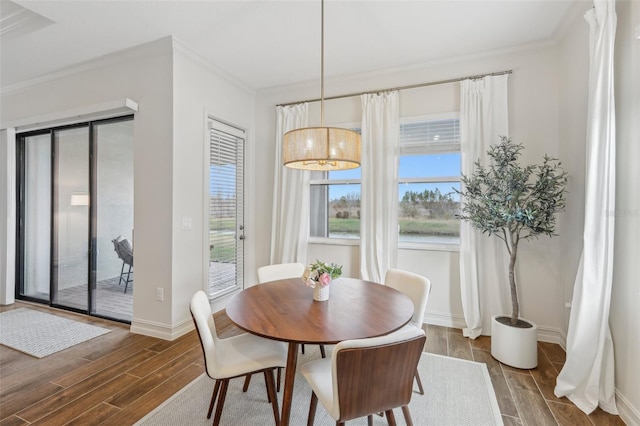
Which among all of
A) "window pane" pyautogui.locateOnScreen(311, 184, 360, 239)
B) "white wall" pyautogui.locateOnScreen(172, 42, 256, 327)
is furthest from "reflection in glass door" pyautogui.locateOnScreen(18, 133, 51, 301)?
"window pane" pyautogui.locateOnScreen(311, 184, 360, 239)

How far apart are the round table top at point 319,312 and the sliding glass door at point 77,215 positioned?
2.29 metres

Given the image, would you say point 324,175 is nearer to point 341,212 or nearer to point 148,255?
point 341,212

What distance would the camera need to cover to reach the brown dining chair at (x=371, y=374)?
1.21 meters

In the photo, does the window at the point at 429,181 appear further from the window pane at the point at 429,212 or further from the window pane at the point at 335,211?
the window pane at the point at 335,211

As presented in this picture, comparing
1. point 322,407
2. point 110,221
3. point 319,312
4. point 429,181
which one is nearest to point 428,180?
point 429,181

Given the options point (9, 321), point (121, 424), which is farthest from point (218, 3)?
point (9, 321)

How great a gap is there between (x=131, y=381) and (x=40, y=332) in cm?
171

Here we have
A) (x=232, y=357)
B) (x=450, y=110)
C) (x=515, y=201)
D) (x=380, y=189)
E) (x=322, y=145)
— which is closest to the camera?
(x=232, y=357)

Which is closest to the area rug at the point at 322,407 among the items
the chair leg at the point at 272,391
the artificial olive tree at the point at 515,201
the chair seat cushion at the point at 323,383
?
the chair leg at the point at 272,391

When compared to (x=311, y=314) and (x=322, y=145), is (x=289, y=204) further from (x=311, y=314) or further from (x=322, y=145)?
(x=311, y=314)

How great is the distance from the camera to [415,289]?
7.43 feet

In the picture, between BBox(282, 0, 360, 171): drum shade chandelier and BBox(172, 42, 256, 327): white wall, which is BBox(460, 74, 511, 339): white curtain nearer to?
BBox(282, 0, 360, 171): drum shade chandelier

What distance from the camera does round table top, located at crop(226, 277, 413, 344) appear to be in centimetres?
150

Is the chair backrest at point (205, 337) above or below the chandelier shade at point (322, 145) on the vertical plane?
below
